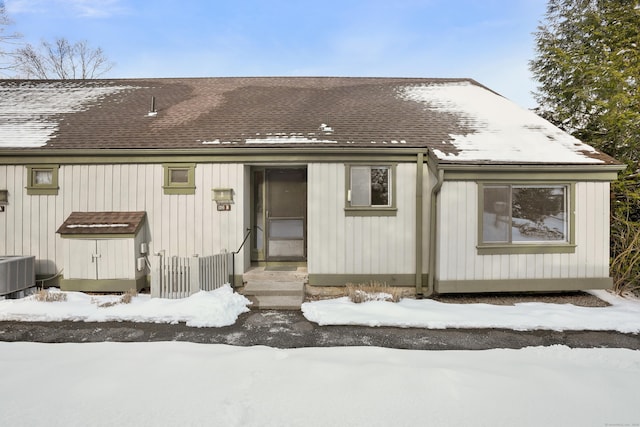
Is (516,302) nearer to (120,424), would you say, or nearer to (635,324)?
(635,324)

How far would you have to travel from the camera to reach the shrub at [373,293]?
621 centimetres

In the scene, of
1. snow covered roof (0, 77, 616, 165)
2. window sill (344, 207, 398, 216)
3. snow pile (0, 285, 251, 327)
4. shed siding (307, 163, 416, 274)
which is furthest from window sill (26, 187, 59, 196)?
window sill (344, 207, 398, 216)

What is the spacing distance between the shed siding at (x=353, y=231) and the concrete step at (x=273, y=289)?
0.63 meters

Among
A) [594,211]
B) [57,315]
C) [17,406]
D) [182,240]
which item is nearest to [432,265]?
[594,211]

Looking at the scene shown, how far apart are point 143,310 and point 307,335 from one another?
312 cm

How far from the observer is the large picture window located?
666 centimetres

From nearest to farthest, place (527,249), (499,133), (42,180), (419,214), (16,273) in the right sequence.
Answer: (16,273), (527,249), (419,214), (42,180), (499,133)

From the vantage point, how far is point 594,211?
6.68 meters

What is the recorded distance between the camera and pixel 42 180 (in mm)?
7117

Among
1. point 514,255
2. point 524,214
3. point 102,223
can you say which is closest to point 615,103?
point 524,214

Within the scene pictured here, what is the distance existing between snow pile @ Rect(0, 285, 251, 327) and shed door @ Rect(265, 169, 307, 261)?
2234mm

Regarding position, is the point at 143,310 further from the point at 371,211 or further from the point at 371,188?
the point at 371,188

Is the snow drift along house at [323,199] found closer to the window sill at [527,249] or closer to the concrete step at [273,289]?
the window sill at [527,249]

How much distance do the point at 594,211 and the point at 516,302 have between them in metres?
2.63
